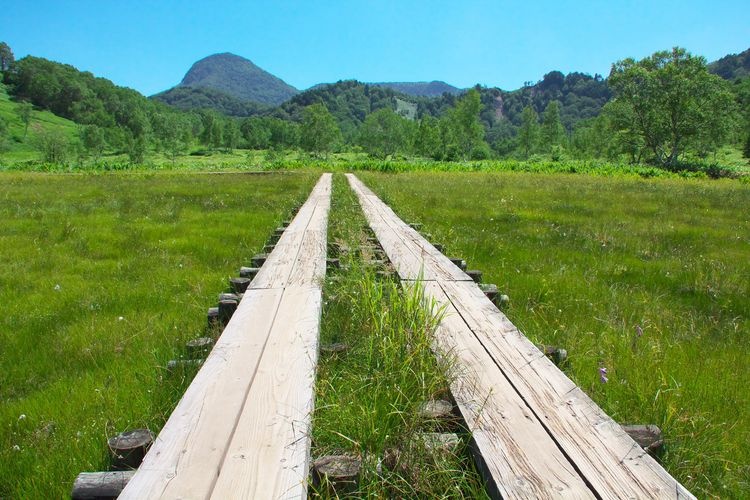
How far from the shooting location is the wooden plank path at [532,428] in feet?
6.02

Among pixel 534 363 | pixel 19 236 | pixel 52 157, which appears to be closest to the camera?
pixel 534 363

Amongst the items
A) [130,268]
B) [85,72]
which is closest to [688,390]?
[130,268]

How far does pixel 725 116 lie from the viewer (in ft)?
173

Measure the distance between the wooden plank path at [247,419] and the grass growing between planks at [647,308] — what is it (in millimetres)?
1966

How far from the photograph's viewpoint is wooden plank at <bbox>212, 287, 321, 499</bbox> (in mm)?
1777

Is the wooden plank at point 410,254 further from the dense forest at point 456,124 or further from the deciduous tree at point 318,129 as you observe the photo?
the deciduous tree at point 318,129

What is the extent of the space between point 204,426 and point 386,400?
928 millimetres

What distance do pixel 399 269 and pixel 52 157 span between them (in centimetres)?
9040

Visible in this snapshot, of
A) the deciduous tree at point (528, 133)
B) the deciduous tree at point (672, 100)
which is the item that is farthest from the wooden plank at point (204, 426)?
the deciduous tree at point (528, 133)

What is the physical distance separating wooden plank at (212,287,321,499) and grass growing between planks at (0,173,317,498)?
30.2 inches

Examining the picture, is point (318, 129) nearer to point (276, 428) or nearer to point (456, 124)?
point (456, 124)

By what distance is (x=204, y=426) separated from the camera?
7.10ft

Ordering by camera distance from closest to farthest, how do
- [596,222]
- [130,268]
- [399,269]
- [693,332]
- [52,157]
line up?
[693,332] < [399,269] < [130,268] < [596,222] < [52,157]

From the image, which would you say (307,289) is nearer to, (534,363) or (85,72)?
(534,363)
